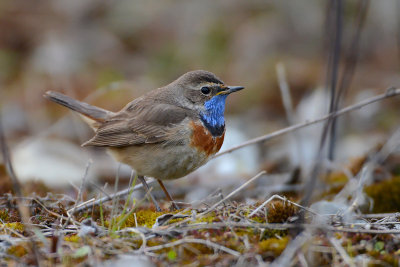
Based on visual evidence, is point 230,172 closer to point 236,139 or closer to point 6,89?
point 236,139

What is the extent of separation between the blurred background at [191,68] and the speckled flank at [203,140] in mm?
1915

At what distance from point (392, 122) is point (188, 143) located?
5.90 metres

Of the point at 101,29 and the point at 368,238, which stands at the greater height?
the point at 101,29

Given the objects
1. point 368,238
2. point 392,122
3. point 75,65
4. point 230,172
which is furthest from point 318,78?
point 368,238

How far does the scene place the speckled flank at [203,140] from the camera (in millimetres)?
5988

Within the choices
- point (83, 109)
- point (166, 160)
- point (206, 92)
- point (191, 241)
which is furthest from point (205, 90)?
point (191, 241)

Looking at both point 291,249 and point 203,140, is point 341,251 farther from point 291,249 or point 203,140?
point 203,140

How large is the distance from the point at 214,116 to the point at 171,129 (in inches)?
24.5

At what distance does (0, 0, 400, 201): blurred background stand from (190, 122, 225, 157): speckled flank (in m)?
1.92

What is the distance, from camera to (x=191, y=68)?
1282 centimetres

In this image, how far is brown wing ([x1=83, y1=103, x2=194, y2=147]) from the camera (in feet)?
20.4

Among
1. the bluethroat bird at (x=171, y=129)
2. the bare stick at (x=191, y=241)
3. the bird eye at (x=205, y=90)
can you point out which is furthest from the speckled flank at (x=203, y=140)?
the bare stick at (x=191, y=241)

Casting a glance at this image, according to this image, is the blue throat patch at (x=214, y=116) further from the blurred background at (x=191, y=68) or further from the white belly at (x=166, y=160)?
the blurred background at (x=191, y=68)

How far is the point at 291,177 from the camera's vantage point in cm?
746
